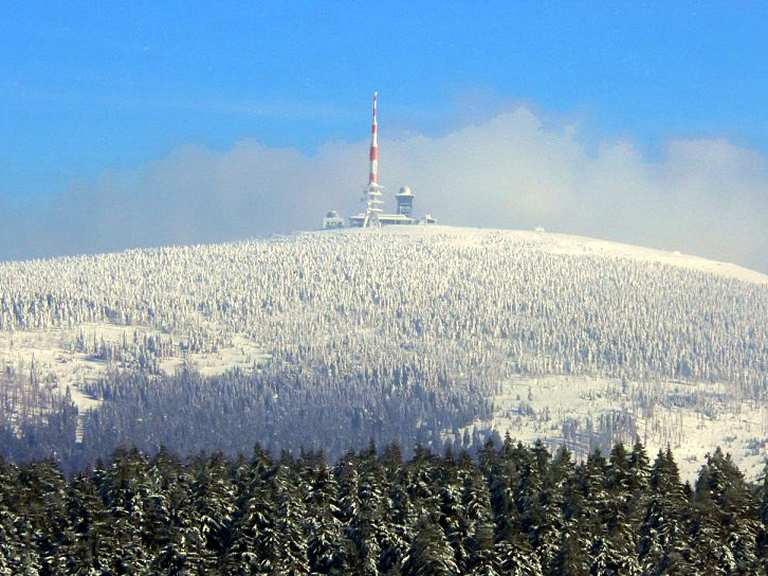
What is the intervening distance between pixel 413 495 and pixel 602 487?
15.0 m

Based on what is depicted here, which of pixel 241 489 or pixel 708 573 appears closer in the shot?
pixel 708 573

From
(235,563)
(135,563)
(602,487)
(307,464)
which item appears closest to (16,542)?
(135,563)

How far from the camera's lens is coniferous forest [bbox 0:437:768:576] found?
332 ft

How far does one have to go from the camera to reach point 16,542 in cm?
10206

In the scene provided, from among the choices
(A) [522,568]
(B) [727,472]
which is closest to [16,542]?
(A) [522,568]

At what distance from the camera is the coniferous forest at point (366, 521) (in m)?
101

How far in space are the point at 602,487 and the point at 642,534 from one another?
259 inches

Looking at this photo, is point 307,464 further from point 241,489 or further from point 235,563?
point 235,563

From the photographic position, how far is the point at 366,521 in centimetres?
10500

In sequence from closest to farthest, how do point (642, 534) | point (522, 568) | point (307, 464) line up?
point (522, 568), point (642, 534), point (307, 464)

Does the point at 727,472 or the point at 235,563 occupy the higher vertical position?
the point at 727,472

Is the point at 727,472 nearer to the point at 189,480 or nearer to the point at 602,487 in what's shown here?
the point at 602,487

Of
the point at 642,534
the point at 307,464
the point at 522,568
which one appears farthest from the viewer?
the point at 307,464

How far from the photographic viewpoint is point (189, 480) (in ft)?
368
